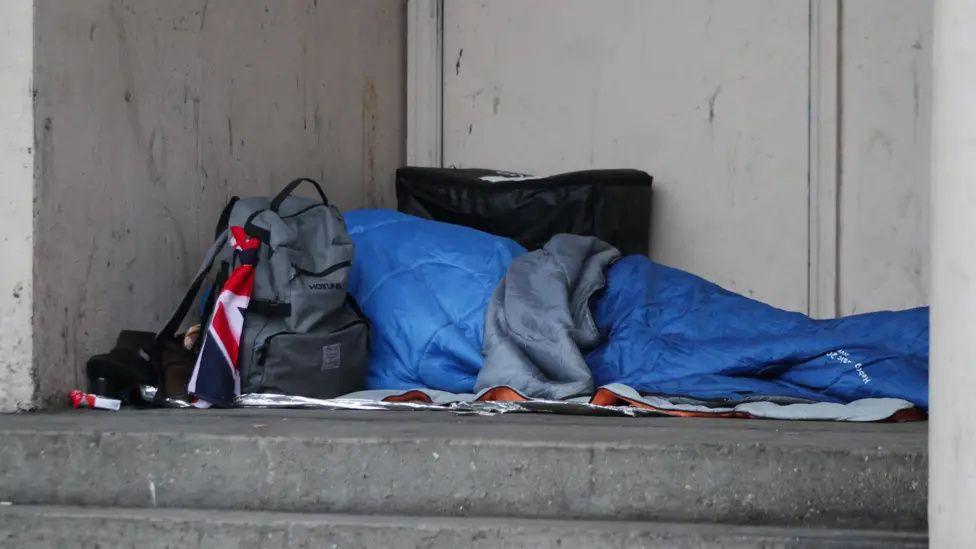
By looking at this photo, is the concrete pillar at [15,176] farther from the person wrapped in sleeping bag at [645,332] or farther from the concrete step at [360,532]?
the person wrapped in sleeping bag at [645,332]

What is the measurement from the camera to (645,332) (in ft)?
9.13

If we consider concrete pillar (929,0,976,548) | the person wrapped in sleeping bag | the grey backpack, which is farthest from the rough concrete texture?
concrete pillar (929,0,976,548)

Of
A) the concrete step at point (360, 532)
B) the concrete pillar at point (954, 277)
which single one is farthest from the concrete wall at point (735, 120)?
the concrete pillar at point (954, 277)

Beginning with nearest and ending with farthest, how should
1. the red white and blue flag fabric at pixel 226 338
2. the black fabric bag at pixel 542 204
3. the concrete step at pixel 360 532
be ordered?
the concrete step at pixel 360 532 → the red white and blue flag fabric at pixel 226 338 → the black fabric bag at pixel 542 204

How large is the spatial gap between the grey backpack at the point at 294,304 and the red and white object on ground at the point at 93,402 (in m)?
0.24

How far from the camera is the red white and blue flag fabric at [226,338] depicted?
8.07 feet

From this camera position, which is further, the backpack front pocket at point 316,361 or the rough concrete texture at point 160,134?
the backpack front pocket at point 316,361

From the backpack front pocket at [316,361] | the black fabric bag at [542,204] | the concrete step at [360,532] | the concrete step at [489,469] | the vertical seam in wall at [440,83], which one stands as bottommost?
the concrete step at [360,532]

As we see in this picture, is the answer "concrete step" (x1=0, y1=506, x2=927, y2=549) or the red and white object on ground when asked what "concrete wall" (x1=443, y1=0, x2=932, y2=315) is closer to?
the red and white object on ground

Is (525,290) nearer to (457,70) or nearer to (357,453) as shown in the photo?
(357,453)

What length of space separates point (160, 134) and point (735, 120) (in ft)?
5.42

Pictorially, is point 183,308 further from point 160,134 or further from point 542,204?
point 542,204

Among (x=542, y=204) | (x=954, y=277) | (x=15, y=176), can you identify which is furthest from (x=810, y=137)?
(x=954, y=277)

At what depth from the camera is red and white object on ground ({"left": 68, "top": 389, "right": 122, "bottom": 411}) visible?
2.40 meters
